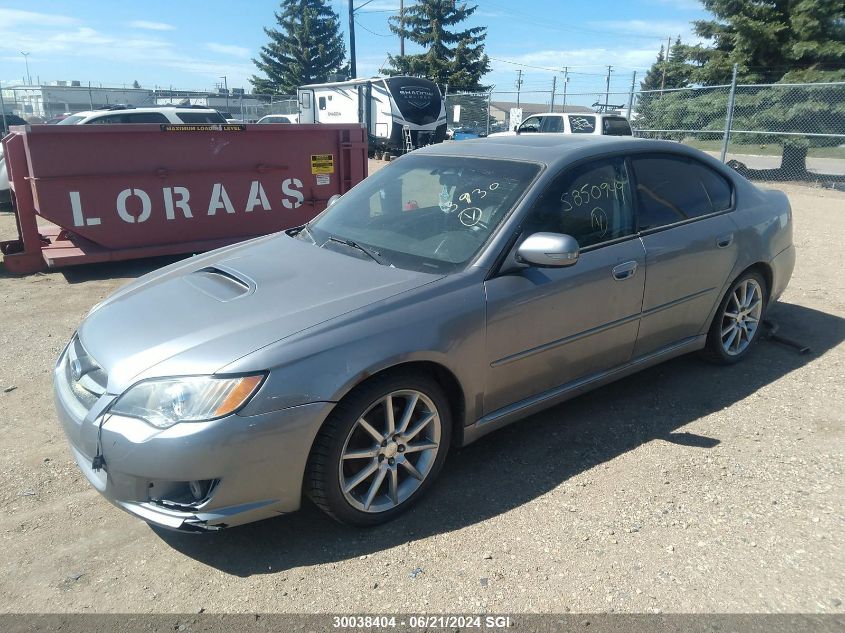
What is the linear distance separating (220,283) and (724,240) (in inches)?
125

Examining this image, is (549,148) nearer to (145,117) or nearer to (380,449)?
(380,449)

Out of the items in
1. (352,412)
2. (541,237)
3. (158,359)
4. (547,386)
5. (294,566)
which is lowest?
(294,566)

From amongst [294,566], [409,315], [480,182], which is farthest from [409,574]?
[480,182]

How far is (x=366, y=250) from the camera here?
11.3 ft

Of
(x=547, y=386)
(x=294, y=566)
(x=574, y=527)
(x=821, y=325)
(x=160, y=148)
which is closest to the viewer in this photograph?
(x=294, y=566)

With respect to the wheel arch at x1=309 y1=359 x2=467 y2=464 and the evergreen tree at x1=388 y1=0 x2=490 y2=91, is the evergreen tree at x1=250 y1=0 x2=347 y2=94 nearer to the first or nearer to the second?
the evergreen tree at x1=388 y1=0 x2=490 y2=91

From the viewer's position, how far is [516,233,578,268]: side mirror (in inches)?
121

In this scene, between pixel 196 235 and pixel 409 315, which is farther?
pixel 196 235

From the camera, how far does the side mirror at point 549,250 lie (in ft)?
10.1

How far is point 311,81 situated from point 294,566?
54368mm

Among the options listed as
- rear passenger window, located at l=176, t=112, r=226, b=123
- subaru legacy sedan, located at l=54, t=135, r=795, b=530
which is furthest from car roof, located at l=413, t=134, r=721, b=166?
rear passenger window, located at l=176, t=112, r=226, b=123

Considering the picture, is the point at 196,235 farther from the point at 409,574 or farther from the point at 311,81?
the point at 311,81

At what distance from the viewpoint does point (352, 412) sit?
2.68 metres

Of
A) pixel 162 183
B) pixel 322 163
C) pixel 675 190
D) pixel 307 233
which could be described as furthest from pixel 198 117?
pixel 675 190
